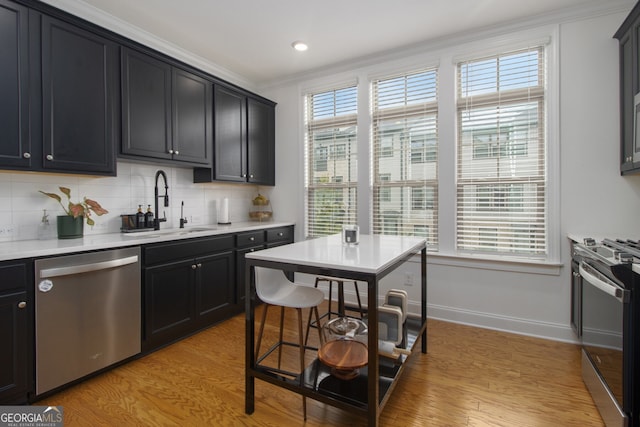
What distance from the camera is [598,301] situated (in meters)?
1.82

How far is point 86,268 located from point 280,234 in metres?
2.13

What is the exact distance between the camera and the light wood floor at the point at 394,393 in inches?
68.1

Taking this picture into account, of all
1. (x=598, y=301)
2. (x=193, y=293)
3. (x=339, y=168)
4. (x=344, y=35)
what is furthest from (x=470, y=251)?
(x=193, y=293)

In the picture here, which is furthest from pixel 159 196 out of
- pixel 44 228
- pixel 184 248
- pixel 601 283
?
pixel 601 283

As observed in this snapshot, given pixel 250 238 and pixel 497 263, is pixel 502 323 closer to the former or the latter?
pixel 497 263

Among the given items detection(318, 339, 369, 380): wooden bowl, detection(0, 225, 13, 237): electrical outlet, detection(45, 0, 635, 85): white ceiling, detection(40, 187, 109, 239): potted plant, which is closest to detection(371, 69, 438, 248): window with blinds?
detection(45, 0, 635, 85): white ceiling

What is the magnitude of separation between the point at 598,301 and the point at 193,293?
2934mm

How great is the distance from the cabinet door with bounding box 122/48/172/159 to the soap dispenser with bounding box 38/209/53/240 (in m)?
0.75

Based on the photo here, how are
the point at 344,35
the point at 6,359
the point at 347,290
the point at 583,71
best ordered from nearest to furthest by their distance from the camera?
1. the point at 6,359
2. the point at 583,71
3. the point at 344,35
4. the point at 347,290

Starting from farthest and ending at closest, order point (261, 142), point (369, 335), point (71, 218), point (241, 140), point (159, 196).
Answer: point (261, 142) → point (241, 140) → point (159, 196) → point (71, 218) → point (369, 335)

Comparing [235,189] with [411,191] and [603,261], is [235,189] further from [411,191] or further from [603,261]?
[603,261]

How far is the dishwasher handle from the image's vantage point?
185 centimetres

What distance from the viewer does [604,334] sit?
1.68m

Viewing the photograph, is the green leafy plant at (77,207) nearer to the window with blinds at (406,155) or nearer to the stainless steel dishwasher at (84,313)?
the stainless steel dishwasher at (84,313)
